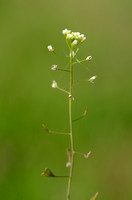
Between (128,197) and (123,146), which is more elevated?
(123,146)

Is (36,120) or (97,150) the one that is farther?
(36,120)

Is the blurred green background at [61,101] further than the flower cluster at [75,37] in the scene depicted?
Yes

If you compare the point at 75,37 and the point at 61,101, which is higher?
the point at 75,37

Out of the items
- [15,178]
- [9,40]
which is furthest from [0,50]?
[15,178]

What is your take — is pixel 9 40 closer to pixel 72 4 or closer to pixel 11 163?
pixel 72 4

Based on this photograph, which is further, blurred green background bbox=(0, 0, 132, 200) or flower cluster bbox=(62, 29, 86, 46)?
blurred green background bbox=(0, 0, 132, 200)

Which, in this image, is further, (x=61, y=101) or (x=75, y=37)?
(x=61, y=101)

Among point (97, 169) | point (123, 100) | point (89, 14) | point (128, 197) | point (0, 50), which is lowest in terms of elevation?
point (128, 197)

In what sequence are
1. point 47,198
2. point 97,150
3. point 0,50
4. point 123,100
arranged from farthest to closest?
1. point 0,50
2. point 123,100
3. point 97,150
4. point 47,198
